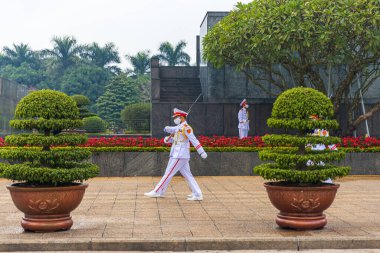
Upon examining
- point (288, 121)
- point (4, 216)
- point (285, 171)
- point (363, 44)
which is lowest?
point (4, 216)

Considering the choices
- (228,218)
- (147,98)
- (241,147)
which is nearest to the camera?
(228,218)

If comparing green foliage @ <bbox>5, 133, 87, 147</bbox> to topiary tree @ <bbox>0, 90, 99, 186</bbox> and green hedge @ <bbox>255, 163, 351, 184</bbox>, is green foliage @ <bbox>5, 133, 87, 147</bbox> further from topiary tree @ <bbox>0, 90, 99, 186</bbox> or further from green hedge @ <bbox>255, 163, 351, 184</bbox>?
green hedge @ <bbox>255, 163, 351, 184</bbox>

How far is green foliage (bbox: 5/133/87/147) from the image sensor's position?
923 centimetres

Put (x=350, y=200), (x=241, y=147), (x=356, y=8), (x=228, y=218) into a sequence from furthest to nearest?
1. (x=356, y=8)
2. (x=241, y=147)
3. (x=350, y=200)
4. (x=228, y=218)

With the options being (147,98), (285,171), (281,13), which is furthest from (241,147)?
(147,98)

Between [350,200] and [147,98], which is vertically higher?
[147,98]

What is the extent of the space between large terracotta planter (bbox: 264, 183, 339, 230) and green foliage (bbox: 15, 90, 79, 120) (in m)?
3.11

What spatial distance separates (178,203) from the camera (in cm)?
1247

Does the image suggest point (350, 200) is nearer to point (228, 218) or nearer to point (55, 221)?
point (228, 218)

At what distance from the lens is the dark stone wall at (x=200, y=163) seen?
61.2 feet

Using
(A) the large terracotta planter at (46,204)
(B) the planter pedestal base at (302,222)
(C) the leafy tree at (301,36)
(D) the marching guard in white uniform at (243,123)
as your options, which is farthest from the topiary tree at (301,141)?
(D) the marching guard in white uniform at (243,123)

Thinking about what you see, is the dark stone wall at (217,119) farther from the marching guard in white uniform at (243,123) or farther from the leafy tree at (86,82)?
the leafy tree at (86,82)

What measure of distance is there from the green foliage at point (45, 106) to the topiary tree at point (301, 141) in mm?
2945

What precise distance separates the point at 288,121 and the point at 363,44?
14306mm
